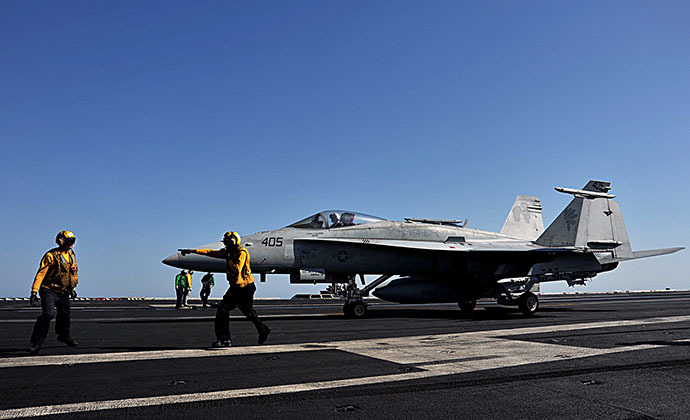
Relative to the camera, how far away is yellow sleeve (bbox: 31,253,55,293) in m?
8.02

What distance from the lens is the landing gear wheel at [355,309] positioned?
1534 centimetres

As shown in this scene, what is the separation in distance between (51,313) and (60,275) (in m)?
0.64

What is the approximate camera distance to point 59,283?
8.27 meters

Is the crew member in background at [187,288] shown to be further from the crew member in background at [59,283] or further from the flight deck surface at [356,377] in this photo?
the crew member in background at [59,283]

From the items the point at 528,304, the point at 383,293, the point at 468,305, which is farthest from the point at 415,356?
the point at 468,305

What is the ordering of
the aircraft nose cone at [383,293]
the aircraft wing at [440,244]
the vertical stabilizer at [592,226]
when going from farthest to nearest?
1. the vertical stabilizer at [592,226]
2. the aircraft nose cone at [383,293]
3. the aircraft wing at [440,244]

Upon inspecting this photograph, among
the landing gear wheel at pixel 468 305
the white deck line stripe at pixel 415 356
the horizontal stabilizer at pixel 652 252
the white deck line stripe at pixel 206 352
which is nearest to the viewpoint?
the white deck line stripe at pixel 415 356

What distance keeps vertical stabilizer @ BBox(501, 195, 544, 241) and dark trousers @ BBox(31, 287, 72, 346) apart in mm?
20104

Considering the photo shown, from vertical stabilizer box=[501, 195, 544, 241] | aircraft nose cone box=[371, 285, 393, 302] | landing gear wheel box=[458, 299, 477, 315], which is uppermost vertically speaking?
vertical stabilizer box=[501, 195, 544, 241]

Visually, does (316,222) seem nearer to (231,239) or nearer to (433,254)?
(433,254)

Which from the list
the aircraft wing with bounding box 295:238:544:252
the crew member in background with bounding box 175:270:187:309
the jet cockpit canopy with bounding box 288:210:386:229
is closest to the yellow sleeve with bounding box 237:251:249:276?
the aircraft wing with bounding box 295:238:544:252

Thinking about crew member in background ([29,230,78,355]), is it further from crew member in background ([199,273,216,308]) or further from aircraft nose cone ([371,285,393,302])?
crew member in background ([199,273,216,308])

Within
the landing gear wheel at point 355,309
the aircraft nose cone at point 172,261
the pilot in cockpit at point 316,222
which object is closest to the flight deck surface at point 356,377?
the aircraft nose cone at point 172,261

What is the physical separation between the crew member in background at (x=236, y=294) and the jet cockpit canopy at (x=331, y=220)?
6693 mm
